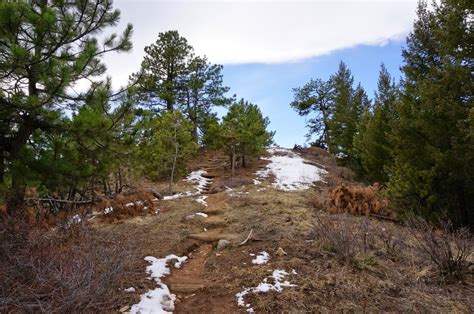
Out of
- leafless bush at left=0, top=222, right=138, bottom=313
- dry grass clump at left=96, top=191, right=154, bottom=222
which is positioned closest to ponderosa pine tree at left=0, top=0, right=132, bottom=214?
leafless bush at left=0, top=222, right=138, bottom=313

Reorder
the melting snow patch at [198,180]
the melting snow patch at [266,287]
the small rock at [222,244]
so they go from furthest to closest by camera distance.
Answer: the melting snow patch at [198,180], the small rock at [222,244], the melting snow patch at [266,287]

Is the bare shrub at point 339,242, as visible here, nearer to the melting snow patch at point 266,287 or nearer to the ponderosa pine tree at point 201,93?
the melting snow patch at point 266,287

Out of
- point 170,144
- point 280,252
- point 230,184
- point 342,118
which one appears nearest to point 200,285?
point 280,252

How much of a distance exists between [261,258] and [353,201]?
5265 mm

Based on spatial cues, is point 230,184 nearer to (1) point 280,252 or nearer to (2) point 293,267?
(1) point 280,252

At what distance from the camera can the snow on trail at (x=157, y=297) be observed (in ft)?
12.7

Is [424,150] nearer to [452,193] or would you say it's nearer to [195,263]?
[452,193]

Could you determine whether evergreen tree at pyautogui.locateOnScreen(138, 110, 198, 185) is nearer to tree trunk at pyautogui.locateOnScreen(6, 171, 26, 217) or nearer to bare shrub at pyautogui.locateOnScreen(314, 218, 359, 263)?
tree trunk at pyautogui.locateOnScreen(6, 171, 26, 217)

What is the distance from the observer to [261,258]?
5469 millimetres

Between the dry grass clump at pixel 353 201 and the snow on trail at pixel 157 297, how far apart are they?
5806mm

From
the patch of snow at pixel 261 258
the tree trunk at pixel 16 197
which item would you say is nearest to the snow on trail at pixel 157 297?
the patch of snow at pixel 261 258

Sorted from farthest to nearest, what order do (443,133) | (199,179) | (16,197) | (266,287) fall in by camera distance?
(199,179)
(443,133)
(16,197)
(266,287)

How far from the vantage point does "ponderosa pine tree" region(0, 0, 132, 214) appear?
4.06m

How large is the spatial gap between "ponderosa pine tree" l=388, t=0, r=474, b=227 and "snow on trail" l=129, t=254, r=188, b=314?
7369 millimetres
